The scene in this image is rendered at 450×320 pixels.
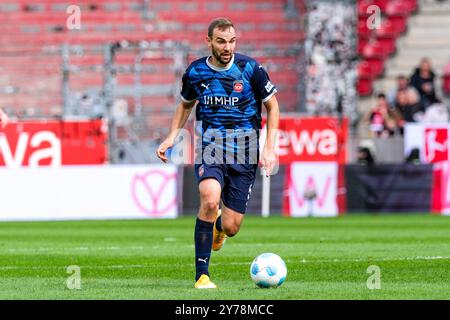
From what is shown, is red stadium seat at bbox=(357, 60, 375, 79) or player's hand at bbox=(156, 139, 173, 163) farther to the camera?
red stadium seat at bbox=(357, 60, 375, 79)

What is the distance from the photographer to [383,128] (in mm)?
26766

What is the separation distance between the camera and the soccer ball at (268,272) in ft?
35.0

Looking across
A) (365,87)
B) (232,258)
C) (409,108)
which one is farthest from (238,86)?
(365,87)

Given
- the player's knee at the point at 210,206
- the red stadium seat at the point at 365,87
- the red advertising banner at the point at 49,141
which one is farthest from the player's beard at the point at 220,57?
the red stadium seat at the point at 365,87

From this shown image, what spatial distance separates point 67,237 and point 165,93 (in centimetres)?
1095

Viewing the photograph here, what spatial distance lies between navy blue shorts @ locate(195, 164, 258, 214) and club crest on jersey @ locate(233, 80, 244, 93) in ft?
2.11

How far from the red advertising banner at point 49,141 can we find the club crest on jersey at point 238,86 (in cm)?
1403

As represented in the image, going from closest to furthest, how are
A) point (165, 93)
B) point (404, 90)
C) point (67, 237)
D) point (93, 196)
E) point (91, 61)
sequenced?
point (67, 237) → point (93, 196) → point (404, 90) → point (165, 93) → point (91, 61)

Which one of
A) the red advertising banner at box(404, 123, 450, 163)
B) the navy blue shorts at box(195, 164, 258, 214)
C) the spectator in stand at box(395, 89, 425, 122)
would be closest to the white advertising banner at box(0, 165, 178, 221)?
the red advertising banner at box(404, 123, 450, 163)

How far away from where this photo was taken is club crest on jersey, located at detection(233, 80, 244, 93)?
11.1 m

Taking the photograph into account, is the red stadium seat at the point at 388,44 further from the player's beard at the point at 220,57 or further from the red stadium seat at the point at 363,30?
the player's beard at the point at 220,57

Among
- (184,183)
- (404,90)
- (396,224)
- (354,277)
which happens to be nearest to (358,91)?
(404,90)

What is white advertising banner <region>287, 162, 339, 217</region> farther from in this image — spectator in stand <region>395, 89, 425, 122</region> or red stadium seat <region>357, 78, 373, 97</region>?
red stadium seat <region>357, 78, 373, 97</region>

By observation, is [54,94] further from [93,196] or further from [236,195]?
[236,195]
